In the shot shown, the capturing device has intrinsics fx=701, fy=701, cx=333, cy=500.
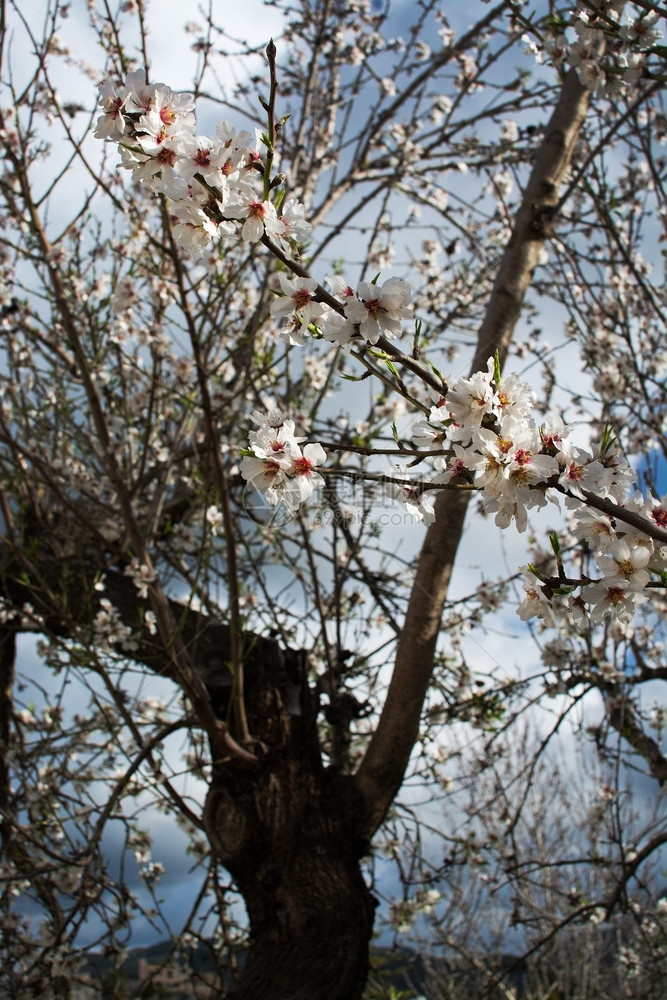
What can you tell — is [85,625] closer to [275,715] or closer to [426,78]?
[275,715]

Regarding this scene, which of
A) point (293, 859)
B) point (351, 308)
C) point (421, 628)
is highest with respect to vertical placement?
point (421, 628)

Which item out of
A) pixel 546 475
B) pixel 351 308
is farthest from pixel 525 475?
pixel 351 308

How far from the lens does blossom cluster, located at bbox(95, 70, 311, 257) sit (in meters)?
1.06

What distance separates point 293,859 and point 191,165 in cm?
220

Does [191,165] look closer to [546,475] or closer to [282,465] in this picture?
[282,465]

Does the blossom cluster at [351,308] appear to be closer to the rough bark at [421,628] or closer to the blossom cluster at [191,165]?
the blossom cluster at [191,165]

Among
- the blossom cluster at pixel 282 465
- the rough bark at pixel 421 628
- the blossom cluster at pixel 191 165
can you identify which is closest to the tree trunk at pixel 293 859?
the rough bark at pixel 421 628

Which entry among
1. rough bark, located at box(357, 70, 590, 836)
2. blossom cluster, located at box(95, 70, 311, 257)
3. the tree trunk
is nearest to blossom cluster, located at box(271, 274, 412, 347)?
blossom cluster, located at box(95, 70, 311, 257)

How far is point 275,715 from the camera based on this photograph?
108 inches

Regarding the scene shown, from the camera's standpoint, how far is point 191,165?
1.06m

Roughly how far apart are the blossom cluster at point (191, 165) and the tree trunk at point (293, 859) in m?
2.03

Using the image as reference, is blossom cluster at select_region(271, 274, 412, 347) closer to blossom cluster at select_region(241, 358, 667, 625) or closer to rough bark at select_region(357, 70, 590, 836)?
blossom cluster at select_region(241, 358, 667, 625)

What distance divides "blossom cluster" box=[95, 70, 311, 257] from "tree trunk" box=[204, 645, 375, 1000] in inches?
79.8

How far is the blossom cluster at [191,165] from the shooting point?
3.49 ft
